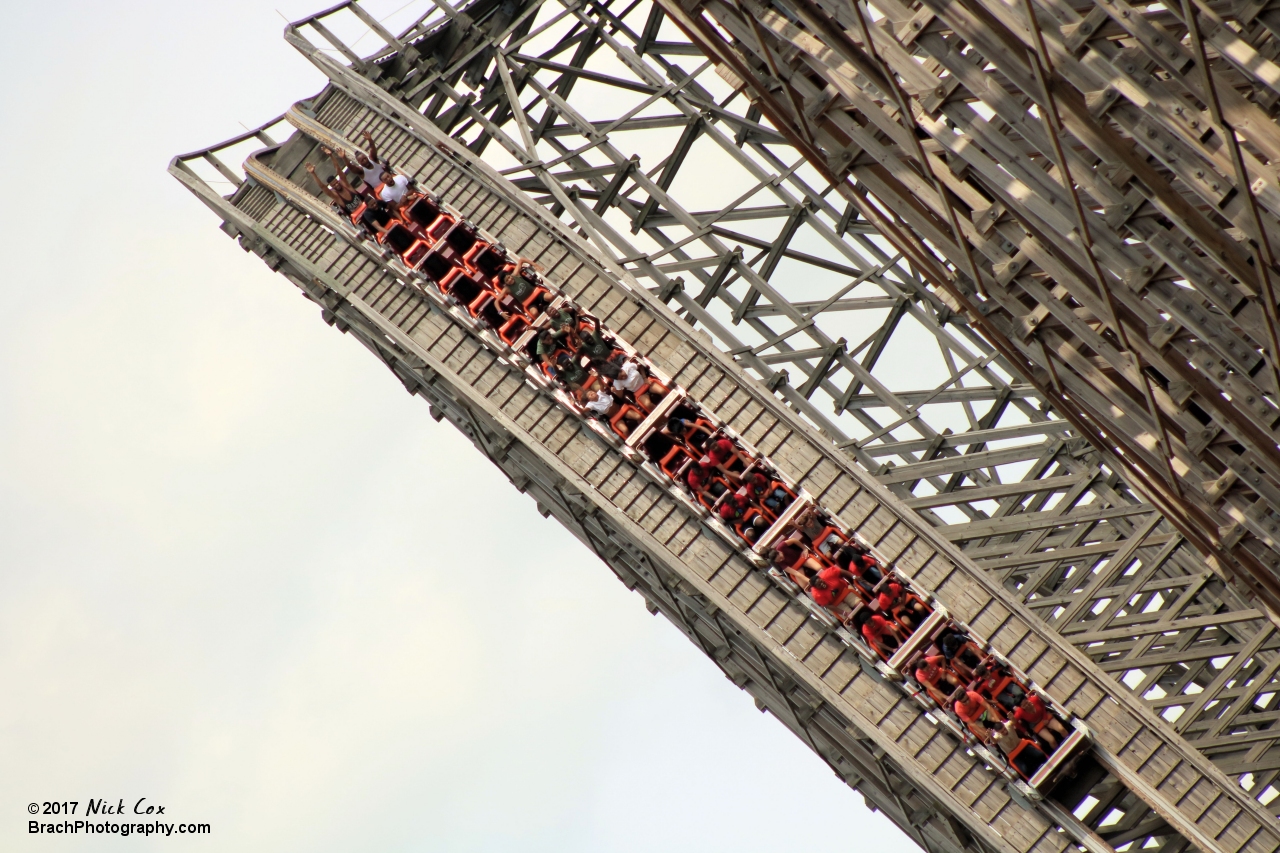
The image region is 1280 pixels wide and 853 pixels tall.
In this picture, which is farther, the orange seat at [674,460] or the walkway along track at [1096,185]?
the orange seat at [674,460]

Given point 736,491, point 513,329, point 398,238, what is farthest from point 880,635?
point 398,238

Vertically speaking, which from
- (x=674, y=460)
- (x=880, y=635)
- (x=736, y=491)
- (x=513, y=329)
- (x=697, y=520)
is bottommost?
(x=697, y=520)

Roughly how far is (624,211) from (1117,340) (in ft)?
42.5

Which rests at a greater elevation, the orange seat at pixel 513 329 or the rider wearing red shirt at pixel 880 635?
the rider wearing red shirt at pixel 880 635

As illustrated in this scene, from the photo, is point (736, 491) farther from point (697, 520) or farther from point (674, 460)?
point (674, 460)

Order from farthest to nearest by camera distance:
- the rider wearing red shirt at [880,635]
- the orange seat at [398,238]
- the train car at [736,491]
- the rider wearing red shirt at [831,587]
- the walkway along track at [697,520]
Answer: the orange seat at [398,238]
the rider wearing red shirt at [831,587]
the rider wearing red shirt at [880,635]
the train car at [736,491]
the walkway along track at [697,520]

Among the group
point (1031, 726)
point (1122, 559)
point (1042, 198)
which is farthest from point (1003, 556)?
point (1042, 198)

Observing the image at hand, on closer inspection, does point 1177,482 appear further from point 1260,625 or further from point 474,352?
point 474,352

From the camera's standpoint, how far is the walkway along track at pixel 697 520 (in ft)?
66.6

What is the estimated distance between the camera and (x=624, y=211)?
2780 centimetres

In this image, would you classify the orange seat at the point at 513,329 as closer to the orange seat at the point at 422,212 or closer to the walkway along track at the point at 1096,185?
the orange seat at the point at 422,212

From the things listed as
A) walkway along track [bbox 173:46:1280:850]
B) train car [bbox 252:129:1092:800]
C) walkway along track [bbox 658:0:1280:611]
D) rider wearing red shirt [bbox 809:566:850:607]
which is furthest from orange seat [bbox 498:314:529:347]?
walkway along track [bbox 658:0:1280:611]

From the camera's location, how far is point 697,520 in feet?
74.3

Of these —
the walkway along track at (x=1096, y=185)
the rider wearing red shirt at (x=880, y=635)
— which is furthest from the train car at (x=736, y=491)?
the walkway along track at (x=1096, y=185)
